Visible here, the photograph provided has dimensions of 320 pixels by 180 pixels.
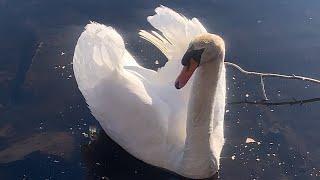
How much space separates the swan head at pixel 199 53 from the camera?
16.8 feet

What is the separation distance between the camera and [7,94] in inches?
261

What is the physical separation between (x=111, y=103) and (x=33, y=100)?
3.66 feet

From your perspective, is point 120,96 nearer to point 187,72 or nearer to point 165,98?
point 165,98

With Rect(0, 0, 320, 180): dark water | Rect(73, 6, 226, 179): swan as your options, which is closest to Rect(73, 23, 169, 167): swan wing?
Rect(73, 6, 226, 179): swan

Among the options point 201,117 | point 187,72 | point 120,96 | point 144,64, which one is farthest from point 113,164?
point 144,64

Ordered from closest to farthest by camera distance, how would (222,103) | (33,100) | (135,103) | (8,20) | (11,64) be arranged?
(135,103) < (222,103) < (33,100) < (11,64) < (8,20)

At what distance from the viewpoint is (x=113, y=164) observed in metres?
5.90

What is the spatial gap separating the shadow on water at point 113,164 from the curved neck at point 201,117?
23cm

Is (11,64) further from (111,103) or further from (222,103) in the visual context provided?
(222,103)

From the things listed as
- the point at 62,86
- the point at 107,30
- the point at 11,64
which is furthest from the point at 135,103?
the point at 11,64

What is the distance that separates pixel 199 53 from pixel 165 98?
36.5 inches

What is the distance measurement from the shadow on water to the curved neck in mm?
228

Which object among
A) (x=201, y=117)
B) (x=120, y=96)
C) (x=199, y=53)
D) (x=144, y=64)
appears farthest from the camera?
(x=144, y=64)

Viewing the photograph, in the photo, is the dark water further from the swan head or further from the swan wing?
the swan head
